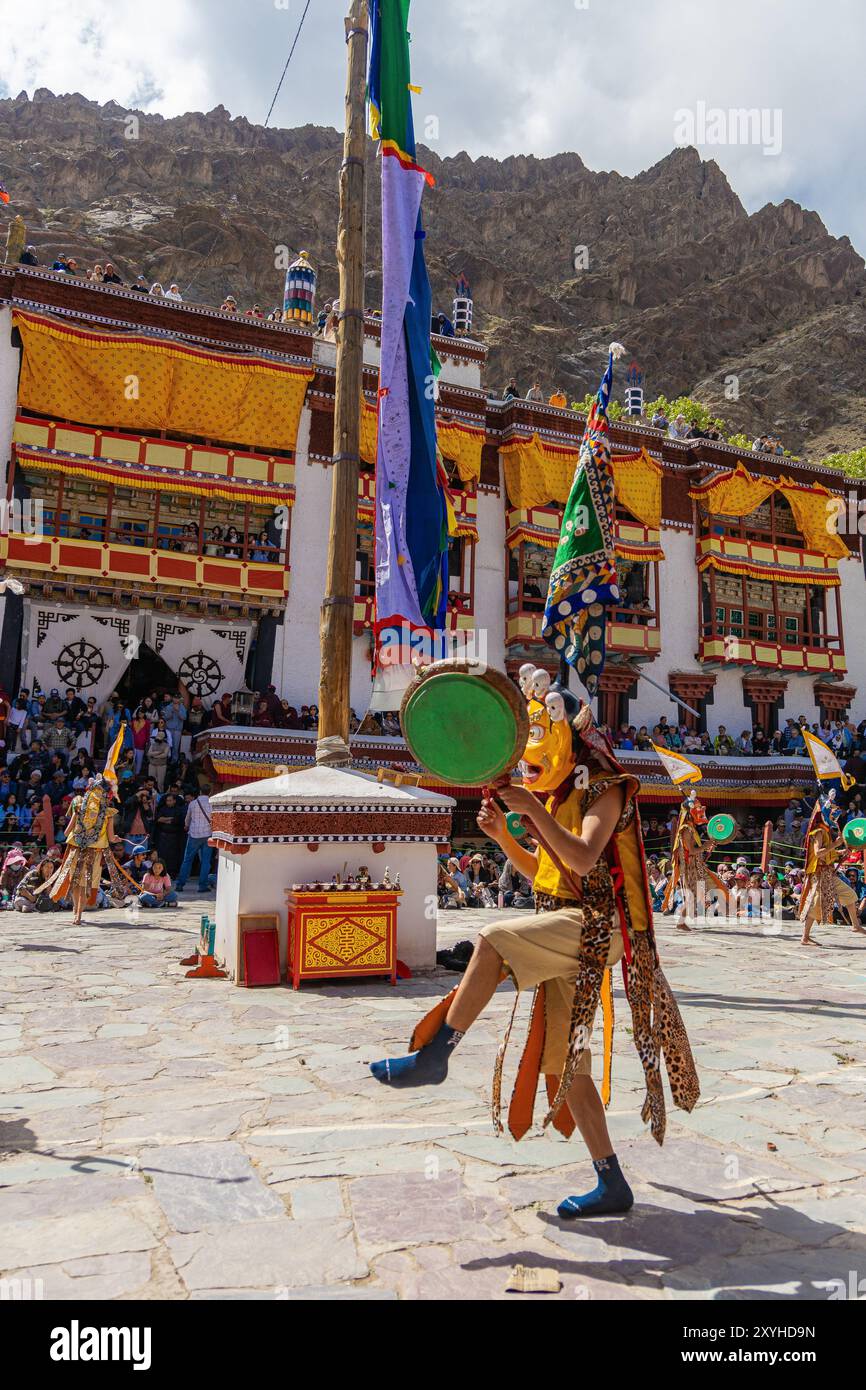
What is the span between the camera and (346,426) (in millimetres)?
8859

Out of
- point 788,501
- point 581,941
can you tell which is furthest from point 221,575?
point 581,941

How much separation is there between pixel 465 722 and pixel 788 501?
30.2 m

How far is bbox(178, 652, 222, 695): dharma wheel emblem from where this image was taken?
2238 cm

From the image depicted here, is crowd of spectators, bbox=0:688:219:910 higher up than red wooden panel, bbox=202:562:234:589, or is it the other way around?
red wooden panel, bbox=202:562:234:589

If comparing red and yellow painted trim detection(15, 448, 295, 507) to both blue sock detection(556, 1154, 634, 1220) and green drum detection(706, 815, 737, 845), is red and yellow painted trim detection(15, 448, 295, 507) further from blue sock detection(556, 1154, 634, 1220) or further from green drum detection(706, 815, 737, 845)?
blue sock detection(556, 1154, 634, 1220)

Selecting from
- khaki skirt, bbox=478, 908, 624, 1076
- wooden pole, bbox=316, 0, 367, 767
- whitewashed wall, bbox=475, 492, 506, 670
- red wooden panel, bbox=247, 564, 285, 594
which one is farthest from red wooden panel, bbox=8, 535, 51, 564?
khaki skirt, bbox=478, 908, 624, 1076

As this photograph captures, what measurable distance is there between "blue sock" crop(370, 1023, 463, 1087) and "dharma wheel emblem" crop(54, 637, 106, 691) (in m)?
20.0

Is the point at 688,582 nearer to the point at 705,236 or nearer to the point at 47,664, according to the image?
the point at 47,664

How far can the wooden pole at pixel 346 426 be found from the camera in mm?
8453

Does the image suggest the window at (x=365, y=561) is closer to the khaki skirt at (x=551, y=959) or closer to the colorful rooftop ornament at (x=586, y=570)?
the colorful rooftop ornament at (x=586, y=570)

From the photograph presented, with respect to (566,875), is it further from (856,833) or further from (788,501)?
(788,501)

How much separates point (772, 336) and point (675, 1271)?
8026cm

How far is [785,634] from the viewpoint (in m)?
29.3
